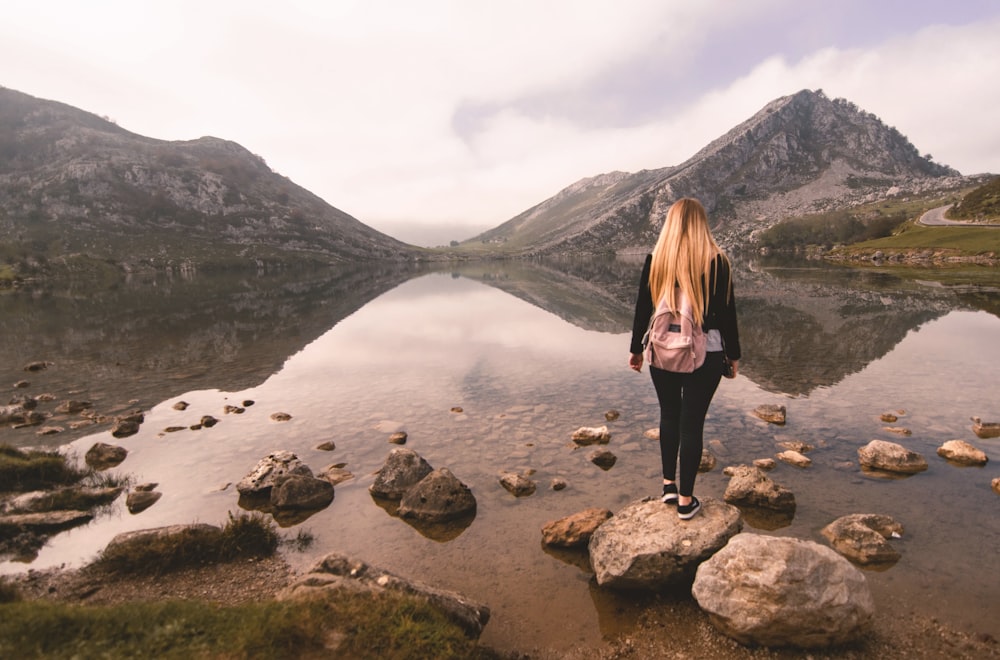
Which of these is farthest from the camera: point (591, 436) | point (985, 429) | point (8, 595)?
point (591, 436)

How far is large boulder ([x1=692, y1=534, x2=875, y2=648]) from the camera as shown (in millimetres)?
6949

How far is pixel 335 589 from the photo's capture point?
6.77m

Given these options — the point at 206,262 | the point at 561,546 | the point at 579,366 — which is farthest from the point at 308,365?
the point at 206,262

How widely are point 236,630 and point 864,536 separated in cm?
1128

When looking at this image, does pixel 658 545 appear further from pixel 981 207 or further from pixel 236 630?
pixel 981 207

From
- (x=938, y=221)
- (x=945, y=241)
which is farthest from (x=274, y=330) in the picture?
(x=938, y=221)

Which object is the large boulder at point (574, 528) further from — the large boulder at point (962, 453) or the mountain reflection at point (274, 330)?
the mountain reflection at point (274, 330)

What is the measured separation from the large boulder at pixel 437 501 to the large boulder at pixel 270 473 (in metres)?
3.37

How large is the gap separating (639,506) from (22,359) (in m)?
41.3

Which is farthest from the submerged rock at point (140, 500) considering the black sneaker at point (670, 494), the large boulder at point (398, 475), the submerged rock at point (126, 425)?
the black sneaker at point (670, 494)

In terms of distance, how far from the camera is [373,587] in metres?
7.13

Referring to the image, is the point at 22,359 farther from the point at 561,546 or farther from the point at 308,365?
the point at 561,546

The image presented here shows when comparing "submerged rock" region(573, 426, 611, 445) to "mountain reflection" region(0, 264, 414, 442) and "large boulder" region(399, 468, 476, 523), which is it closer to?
"large boulder" region(399, 468, 476, 523)

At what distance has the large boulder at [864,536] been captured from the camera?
9328 mm
